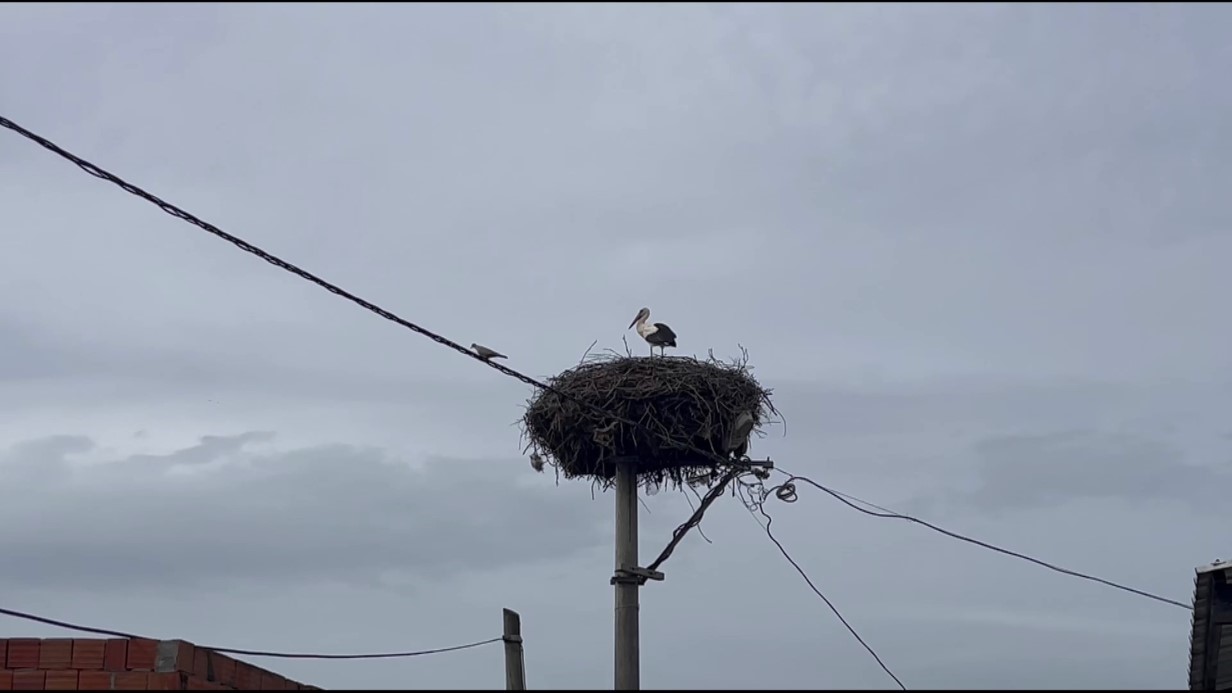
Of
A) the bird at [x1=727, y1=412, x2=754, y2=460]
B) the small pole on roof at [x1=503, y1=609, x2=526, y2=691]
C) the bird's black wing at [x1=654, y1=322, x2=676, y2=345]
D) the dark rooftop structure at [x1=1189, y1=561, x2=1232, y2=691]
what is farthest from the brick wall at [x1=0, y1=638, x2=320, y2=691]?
the dark rooftop structure at [x1=1189, y1=561, x2=1232, y2=691]

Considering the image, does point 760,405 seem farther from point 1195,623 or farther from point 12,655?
point 12,655

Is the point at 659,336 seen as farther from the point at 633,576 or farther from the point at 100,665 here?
the point at 100,665

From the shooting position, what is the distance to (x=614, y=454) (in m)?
10.8

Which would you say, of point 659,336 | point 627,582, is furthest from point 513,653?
point 659,336

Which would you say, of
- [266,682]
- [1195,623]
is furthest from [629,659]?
[1195,623]

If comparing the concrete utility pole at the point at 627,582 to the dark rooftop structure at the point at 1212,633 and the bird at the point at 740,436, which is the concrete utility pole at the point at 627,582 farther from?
the dark rooftop structure at the point at 1212,633

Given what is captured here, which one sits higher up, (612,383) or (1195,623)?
(612,383)

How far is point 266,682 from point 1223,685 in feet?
25.7

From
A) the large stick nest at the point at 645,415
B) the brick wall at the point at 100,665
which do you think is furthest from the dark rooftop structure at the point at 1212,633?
the brick wall at the point at 100,665

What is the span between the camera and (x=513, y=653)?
9.85m

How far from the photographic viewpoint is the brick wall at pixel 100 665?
7.72 metres

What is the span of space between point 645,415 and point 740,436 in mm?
790

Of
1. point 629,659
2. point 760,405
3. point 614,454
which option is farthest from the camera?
point 760,405

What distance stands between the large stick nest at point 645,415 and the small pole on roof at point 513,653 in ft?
4.76
